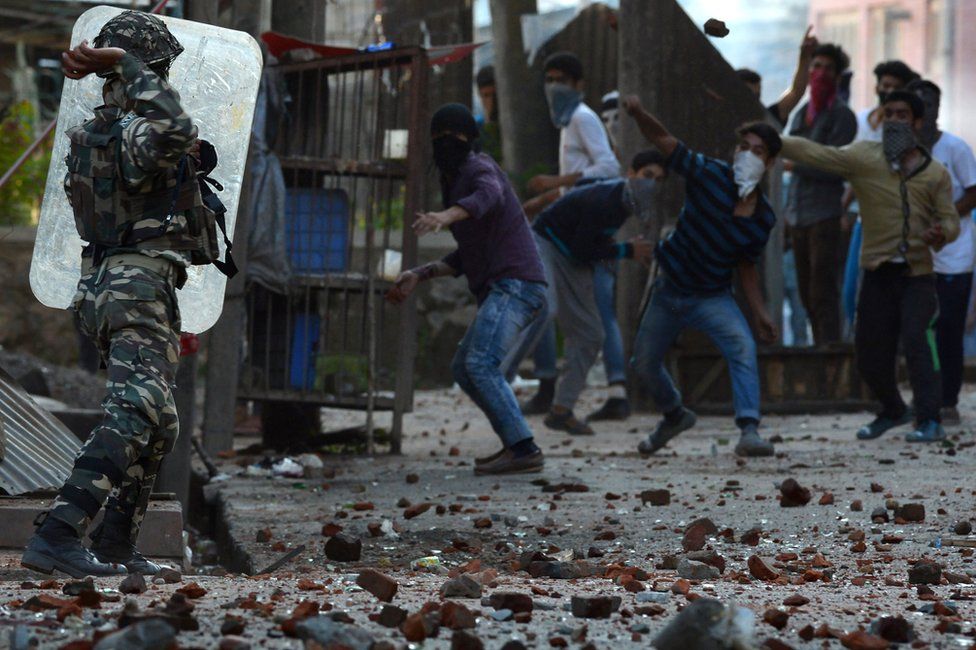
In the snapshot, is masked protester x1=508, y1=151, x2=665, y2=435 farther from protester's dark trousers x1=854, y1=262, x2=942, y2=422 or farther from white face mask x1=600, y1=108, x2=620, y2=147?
white face mask x1=600, y1=108, x2=620, y2=147

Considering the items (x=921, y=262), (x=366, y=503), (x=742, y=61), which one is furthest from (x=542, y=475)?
(x=742, y=61)

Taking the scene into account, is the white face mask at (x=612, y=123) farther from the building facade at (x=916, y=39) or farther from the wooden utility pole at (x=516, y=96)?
the building facade at (x=916, y=39)

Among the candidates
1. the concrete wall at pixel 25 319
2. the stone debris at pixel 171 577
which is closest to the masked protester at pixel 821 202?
the concrete wall at pixel 25 319

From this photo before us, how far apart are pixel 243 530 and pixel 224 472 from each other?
1.90 meters

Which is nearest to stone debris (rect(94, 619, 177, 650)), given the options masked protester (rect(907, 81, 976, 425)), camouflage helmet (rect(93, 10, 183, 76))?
camouflage helmet (rect(93, 10, 183, 76))

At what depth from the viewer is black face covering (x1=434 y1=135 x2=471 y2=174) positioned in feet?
25.5

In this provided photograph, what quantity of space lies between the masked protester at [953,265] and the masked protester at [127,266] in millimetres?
5975

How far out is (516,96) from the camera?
15.1m

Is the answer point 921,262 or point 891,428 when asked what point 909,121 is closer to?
point 921,262

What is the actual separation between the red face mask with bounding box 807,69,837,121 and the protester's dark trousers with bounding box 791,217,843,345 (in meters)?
0.80

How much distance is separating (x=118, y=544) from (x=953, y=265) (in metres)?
6.28

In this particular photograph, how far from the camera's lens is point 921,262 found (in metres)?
8.75

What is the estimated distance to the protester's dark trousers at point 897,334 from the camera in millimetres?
8773

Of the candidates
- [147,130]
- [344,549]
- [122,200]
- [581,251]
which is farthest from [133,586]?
[581,251]
